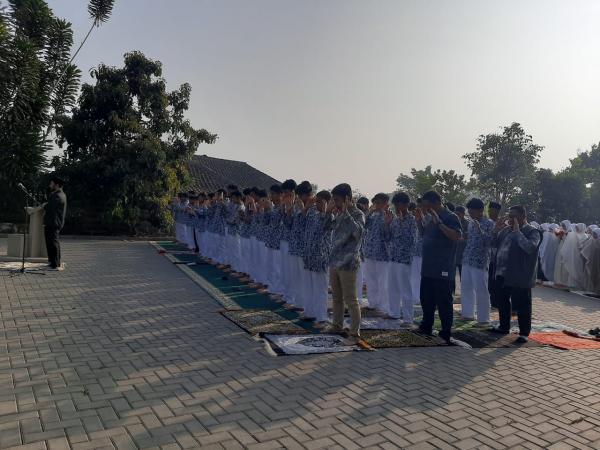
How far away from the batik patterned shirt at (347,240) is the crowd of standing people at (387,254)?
1cm

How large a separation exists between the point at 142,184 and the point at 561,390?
16834 millimetres

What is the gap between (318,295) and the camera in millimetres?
6855

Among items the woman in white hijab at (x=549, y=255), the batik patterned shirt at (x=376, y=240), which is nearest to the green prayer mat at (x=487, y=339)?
the batik patterned shirt at (x=376, y=240)

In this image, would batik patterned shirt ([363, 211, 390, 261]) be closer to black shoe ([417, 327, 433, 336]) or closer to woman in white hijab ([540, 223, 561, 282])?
black shoe ([417, 327, 433, 336])

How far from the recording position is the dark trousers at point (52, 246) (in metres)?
10.0

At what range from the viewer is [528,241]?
6656 millimetres

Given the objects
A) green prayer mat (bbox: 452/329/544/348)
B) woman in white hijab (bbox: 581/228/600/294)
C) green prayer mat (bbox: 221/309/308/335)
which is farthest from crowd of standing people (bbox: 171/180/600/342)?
woman in white hijab (bbox: 581/228/600/294)

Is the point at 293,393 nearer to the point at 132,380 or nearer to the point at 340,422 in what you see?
the point at 340,422

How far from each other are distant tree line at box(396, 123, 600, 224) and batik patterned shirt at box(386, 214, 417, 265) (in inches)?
716

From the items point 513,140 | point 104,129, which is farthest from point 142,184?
point 513,140

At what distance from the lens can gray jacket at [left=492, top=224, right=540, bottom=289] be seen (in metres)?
6.64

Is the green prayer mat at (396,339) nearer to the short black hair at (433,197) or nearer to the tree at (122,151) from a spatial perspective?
the short black hair at (433,197)

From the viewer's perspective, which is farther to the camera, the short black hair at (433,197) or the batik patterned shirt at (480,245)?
the batik patterned shirt at (480,245)

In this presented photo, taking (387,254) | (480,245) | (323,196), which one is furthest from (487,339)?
(323,196)
